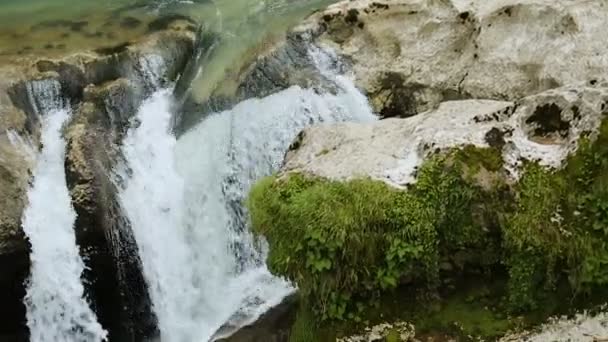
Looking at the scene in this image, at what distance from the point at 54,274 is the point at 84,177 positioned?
1.24 meters

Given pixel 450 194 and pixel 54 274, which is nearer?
pixel 450 194

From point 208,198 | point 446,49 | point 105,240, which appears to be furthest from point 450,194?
point 105,240

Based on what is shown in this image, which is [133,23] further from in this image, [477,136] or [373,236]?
[373,236]

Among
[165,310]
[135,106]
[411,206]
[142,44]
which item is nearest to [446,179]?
[411,206]

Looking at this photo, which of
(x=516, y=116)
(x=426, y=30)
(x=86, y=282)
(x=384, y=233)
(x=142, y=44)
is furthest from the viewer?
(x=142, y=44)

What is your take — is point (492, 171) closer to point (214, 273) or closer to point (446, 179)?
point (446, 179)

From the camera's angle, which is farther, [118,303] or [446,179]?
[118,303]

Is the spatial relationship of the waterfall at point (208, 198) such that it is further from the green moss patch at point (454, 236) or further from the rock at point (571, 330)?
the rock at point (571, 330)

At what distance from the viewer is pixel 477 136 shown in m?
6.24

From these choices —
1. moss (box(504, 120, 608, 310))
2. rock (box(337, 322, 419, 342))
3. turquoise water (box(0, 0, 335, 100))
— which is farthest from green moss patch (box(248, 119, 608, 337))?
turquoise water (box(0, 0, 335, 100))

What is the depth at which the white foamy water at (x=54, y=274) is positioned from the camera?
904 centimetres

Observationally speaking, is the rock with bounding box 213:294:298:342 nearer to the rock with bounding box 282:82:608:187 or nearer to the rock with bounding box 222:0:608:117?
the rock with bounding box 282:82:608:187

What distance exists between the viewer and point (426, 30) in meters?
10.4

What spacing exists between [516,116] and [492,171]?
27.4 inches
